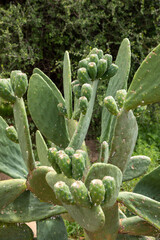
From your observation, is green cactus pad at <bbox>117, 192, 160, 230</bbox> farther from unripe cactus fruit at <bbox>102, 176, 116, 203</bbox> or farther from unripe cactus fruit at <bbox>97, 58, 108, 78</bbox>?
unripe cactus fruit at <bbox>97, 58, 108, 78</bbox>

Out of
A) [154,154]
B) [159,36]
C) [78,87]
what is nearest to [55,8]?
[159,36]

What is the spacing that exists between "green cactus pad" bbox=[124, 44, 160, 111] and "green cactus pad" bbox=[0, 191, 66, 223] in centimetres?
42

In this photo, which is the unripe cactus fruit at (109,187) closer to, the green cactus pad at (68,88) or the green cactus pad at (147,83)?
the green cactus pad at (147,83)

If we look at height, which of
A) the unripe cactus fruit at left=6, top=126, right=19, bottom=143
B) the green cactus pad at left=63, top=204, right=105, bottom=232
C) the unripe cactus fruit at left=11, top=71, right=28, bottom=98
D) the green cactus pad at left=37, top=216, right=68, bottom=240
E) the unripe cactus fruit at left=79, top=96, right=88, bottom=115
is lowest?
the green cactus pad at left=37, top=216, right=68, bottom=240

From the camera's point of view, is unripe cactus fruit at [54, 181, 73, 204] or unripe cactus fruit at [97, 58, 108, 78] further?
unripe cactus fruit at [97, 58, 108, 78]

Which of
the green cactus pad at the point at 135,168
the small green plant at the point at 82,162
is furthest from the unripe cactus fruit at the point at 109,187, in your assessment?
the green cactus pad at the point at 135,168

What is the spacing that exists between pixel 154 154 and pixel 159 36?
4.66 ft

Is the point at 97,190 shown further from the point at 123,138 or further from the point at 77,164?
the point at 123,138

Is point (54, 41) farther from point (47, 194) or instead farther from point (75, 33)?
point (47, 194)

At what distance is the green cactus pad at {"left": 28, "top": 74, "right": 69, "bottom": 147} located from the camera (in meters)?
0.89

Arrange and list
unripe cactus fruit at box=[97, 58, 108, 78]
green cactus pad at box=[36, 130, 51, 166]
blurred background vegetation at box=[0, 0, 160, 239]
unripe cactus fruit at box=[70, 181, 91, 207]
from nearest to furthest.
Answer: unripe cactus fruit at box=[70, 181, 91, 207], unripe cactus fruit at box=[97, 58, 108, 78], green cactus pad at box=[36, 130, 51, 166], blurred background vegetation at box=[0, 0, 160, 239]

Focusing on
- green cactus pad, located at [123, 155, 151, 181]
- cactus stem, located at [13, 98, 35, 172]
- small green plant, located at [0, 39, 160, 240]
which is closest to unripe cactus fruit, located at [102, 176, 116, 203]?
small green plant, located at [0, 39, 160, 240]

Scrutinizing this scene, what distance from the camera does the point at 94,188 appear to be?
568mm

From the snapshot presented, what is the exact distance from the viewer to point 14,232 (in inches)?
37.3
